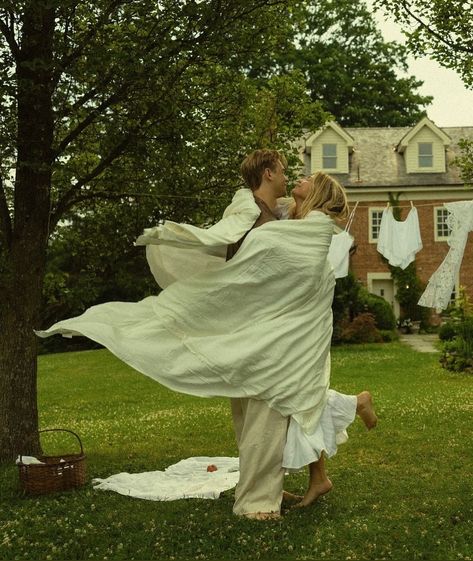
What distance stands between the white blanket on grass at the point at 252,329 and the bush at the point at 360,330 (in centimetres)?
2021

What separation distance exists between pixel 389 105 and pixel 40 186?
38.6 metres

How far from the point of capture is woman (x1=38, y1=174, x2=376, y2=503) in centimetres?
619

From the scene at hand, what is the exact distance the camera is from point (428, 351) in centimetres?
A: 2378

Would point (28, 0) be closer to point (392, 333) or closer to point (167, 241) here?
point (167, 241)

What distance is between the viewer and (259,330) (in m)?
6.26

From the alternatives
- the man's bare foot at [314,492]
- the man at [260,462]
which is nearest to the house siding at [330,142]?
the man's bare foot at [314,492]

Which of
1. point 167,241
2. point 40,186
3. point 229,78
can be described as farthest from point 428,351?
point 167,241

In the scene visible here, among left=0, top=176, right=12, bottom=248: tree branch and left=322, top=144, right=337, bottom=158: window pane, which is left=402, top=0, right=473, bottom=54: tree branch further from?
left=322, top=144, right=337, bottom=158: window pane

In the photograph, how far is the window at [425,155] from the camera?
33906 millimetres

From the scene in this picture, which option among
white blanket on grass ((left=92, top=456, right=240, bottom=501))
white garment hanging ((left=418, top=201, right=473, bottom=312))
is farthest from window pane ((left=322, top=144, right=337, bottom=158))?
white blanket on grass ((left=92, top=456, right=240, bottom=501))

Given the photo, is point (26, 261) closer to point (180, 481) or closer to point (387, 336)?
→ point (180, 481)

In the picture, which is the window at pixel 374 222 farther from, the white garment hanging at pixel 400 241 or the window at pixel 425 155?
the white garment hanging at pixel 400 241

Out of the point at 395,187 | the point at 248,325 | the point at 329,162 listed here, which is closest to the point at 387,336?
the point at 395,187

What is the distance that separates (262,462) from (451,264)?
3.58m
